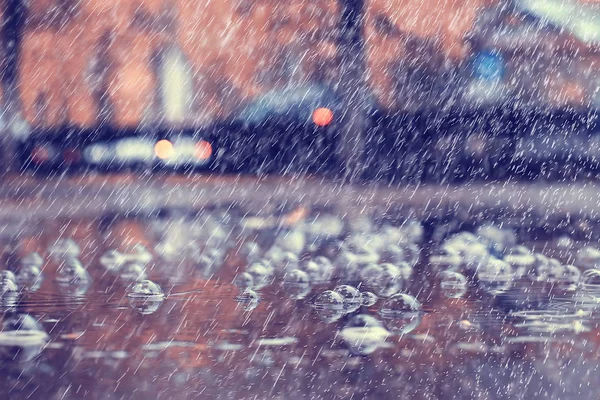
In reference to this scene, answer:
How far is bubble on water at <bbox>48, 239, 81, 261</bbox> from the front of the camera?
4613mm

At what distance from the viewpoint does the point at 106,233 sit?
17.9 feet

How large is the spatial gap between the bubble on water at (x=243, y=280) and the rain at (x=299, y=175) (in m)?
0.03

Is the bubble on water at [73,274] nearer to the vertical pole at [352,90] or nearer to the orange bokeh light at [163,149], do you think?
the vertical pole at [352,90]

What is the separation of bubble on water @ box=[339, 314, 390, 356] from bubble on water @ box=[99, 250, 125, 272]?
1.75 m

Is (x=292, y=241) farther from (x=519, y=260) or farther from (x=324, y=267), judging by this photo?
(x=519, y=260)

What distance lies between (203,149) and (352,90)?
4.96 feet

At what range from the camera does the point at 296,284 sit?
3.40 m

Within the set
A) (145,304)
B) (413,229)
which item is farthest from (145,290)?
(413,229)

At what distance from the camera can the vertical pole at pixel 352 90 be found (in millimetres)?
5047

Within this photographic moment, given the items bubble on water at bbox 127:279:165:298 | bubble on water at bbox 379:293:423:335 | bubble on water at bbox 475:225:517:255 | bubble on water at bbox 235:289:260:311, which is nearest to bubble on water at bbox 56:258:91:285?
bubble on water at bbox 127:279:165:298

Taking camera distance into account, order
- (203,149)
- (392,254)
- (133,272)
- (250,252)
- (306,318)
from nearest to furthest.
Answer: (306,318) < (133,272) < (392,254) < (250,252) < (203,149)

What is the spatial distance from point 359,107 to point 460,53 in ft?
2.63

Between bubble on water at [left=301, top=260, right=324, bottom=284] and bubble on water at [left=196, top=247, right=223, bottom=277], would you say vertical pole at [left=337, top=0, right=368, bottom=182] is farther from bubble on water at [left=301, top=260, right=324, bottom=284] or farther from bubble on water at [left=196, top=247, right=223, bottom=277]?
bubble on water at [left=301, top=260, right=324, bottom=284]

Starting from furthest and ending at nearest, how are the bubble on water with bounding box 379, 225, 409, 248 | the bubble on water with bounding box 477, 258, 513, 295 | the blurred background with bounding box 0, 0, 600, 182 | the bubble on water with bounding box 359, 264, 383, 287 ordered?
the blurred background with bounding box 0, 0, 600, 182 → the bubble on water with bounding box 379, 225, 409, 248 → the bubble on water with bounding box 359, 264, 383, 287 → the bubble on water with bounding box 477, 258, 513, 295
